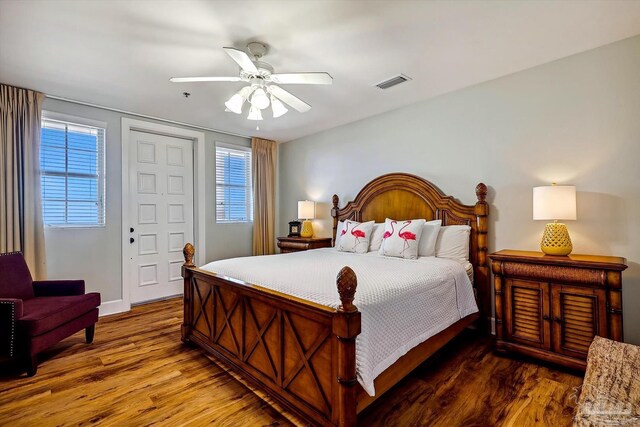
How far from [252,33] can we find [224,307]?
2111 mm

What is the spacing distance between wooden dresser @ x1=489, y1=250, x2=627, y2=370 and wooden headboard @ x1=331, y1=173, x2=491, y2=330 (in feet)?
1.53

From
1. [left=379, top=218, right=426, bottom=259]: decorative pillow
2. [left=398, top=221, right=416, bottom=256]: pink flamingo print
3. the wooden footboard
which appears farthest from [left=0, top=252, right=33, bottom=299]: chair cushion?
[left=398, top=221, right=416, bottom=256]: pink flamingo print

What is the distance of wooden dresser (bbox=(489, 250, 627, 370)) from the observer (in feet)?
6.99

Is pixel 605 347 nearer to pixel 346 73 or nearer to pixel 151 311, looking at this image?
pixel 346 73

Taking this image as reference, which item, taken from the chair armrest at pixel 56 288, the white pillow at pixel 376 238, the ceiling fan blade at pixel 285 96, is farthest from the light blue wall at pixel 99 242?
the white pillow at pixel 376 238

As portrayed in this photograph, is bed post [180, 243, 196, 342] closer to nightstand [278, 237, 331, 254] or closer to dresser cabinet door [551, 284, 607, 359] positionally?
nightstand [278, 237, 331, 254]

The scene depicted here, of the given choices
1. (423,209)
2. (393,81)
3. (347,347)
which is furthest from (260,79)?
(423,209)

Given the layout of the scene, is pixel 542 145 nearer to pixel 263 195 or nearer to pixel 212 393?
pixel 212 393

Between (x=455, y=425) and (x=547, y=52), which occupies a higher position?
(x=547, y=52)

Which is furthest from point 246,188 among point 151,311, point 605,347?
point 605,347

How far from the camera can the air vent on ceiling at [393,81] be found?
2.98m

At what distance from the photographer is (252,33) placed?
2.25 meters

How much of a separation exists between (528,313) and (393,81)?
2.43 meters

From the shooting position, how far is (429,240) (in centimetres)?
312
